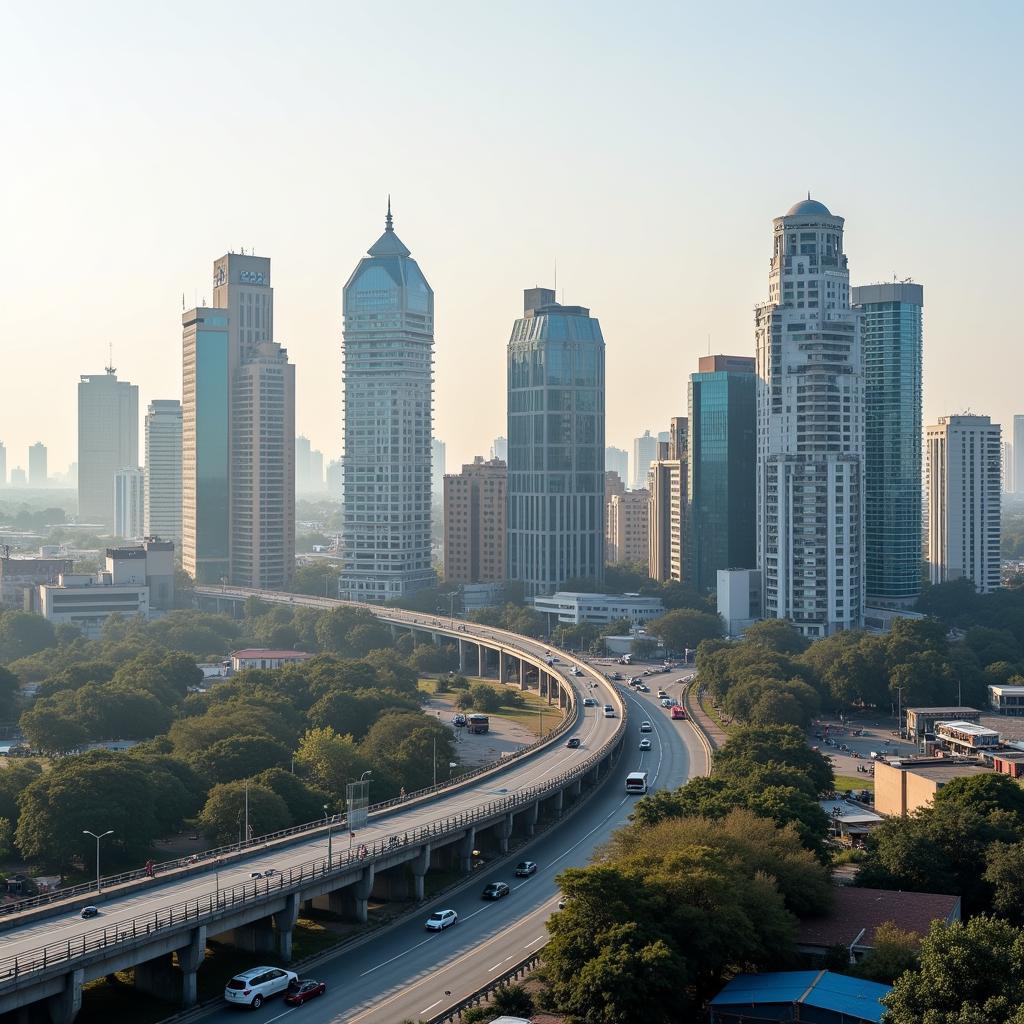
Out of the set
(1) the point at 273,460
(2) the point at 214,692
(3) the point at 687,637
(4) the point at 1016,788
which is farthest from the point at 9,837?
(1) the point at 273,460

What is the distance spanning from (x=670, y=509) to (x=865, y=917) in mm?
127901

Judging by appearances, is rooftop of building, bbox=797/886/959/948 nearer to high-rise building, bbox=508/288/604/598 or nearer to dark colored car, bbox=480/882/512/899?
dark colored car, bbox=480/882/512/899

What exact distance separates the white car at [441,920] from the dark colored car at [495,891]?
3324 millimetres

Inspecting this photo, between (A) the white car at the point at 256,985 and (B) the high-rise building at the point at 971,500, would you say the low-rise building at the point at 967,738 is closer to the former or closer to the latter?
(A) the white car at the point at 256,985

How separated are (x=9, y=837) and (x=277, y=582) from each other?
12343cm

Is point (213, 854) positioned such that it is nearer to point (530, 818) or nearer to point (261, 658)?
point (530, 818)

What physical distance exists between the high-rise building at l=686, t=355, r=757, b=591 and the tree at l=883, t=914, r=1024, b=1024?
113 meters

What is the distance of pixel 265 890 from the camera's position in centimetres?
4734

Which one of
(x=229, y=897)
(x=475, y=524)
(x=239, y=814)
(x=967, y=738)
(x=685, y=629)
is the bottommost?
(x=967, y=738)

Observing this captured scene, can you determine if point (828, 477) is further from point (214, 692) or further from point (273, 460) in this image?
point (273, 460)

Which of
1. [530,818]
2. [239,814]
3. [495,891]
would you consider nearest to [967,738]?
[530,818]

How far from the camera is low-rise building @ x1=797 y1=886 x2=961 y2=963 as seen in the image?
→ 149 feet

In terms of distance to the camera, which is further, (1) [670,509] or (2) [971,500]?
(2) [971,500]

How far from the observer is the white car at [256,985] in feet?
141
